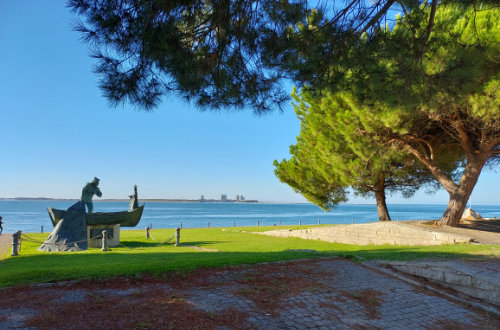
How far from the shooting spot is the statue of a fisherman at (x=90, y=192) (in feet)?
48.6

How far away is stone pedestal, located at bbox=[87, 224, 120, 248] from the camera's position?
48.6 feet

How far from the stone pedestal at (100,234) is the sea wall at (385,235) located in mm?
9855

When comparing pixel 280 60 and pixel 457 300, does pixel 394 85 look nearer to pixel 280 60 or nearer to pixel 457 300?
pixel 280 60

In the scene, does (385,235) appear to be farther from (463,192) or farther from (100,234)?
(100,234)

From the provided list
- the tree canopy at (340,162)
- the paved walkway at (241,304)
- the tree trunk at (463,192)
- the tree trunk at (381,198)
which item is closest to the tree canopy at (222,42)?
the paved walkway at (241,304)

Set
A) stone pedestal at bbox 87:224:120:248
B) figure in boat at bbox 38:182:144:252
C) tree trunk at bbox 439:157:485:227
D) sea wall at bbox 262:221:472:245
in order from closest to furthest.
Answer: sea wall at bbox 262:221:472:245, figure in boat at bbox 38:182:144:252, tree trunk at bbox 439:157:485:227, stone pedestal at bbox 87:224:120:248

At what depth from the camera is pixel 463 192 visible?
14.2 m

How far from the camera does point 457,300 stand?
6203 mm

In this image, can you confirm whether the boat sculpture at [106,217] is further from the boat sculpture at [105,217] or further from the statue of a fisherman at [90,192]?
the statue of a fisherman at [90,192]

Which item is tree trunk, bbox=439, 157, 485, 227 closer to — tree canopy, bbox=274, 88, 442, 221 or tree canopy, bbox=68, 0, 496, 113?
tree canopy, bbox=274, 88, 442, 221

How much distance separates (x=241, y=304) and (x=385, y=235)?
11136mm

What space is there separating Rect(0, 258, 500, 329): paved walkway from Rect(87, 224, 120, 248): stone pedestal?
405 inches

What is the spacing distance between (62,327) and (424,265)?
705 centimetres

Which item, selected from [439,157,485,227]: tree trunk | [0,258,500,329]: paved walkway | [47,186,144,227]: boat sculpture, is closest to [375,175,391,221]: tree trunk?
[439,157,485,227]: tree trunk
